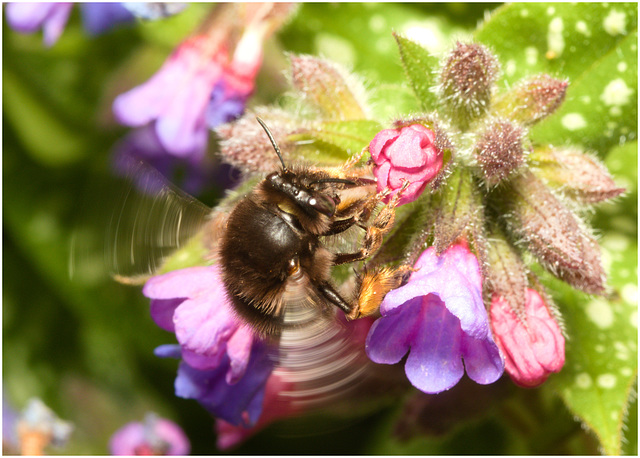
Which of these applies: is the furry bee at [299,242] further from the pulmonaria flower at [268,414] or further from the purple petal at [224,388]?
the pulmonaria flower at [268,414]

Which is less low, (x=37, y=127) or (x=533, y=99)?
(x=533, y=99)

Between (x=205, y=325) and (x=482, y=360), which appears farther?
(x=205, y=325)

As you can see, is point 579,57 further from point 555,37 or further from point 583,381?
point 583,381

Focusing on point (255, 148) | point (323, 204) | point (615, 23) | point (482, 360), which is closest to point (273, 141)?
point (255, 148)

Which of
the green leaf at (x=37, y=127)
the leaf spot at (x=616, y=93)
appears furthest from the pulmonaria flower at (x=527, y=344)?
the green leaf at (x=37, y=127)

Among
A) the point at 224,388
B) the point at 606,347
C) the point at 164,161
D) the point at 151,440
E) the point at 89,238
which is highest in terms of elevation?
the point at 606,347
